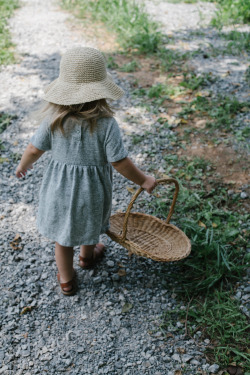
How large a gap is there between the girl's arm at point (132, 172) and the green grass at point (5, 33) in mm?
3467

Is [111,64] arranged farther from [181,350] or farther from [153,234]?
[181,350]

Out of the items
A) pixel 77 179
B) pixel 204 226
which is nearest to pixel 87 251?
pixel 77 179

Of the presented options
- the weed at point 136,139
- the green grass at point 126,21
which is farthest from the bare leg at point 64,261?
the green grass at point 126,21

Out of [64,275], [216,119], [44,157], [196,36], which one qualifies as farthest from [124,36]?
[64,275]

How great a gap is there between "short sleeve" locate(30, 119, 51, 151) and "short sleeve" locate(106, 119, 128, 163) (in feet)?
0.98

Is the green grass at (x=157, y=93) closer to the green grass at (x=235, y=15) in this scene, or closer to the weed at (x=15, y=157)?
the weed at (x=15, y=157)

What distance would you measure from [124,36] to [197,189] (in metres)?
3.13

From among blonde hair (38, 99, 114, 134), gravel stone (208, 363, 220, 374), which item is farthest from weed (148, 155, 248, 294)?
blonde hair (38, 99, 114, 134)

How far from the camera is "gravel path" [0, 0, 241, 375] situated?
192 centimetres

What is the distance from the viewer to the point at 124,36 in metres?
5.23

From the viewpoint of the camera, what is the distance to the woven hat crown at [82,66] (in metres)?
1.69

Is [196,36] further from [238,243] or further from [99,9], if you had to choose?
[238,243]

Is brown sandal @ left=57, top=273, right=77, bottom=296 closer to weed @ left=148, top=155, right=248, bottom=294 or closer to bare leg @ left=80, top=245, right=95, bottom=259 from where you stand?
bare leg @ left=80, top=245, right=95, bottom=259

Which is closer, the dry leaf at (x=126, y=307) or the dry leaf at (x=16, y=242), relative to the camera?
the dry leaf at (x=126, y=307)
